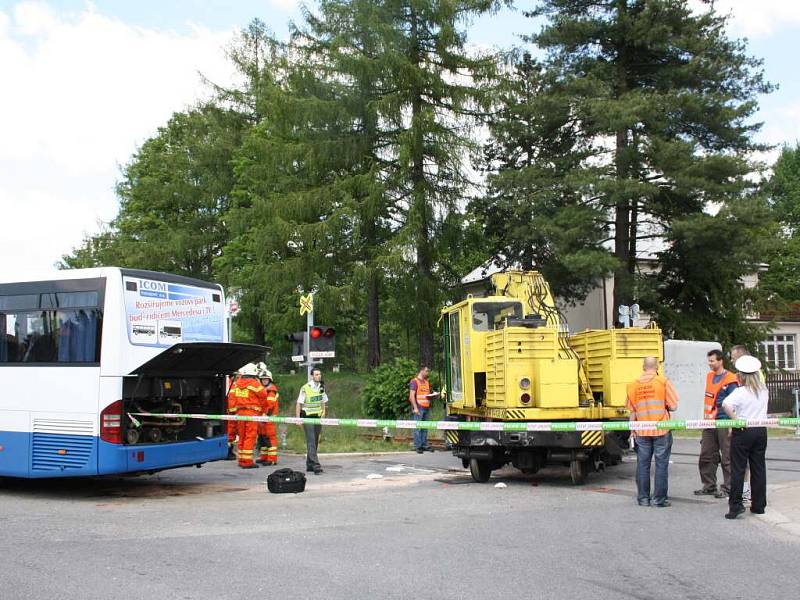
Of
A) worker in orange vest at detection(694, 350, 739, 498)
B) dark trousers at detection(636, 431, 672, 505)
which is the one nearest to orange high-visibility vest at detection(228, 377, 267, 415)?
dark trousers at detection(636, 431, 672, 505)

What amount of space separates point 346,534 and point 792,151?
61390mm

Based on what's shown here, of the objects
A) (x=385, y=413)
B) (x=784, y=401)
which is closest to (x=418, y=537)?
(x=385, y=413)

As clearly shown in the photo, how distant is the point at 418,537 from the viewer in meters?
8.28

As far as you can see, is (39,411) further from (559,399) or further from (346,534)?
(559,399)

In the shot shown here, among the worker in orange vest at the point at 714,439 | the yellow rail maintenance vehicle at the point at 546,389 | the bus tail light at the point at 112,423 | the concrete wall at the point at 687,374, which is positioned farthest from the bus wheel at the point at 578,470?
the concrete wall at the point at 687,374

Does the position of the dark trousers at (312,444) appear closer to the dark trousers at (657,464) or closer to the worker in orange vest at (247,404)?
the worker in orange vest at (247,404)

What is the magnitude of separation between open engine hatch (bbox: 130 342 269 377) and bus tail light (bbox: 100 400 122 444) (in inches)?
20.6

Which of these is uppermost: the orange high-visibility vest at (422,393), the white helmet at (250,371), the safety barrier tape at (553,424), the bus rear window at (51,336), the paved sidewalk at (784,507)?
the bus rear window at (51,336)

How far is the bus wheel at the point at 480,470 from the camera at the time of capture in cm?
1270

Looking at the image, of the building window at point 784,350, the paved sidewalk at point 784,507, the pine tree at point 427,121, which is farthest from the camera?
the building window at point 784,350

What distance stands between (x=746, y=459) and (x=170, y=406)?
305 inches

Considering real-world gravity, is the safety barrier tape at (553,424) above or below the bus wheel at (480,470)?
above

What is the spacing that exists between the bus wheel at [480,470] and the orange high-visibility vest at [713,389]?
3.48 metres

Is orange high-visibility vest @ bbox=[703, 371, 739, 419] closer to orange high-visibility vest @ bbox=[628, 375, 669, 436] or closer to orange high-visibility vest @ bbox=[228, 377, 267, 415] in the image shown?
orange high-visibility vest @ bbox=[628, 375, 669, 436]
